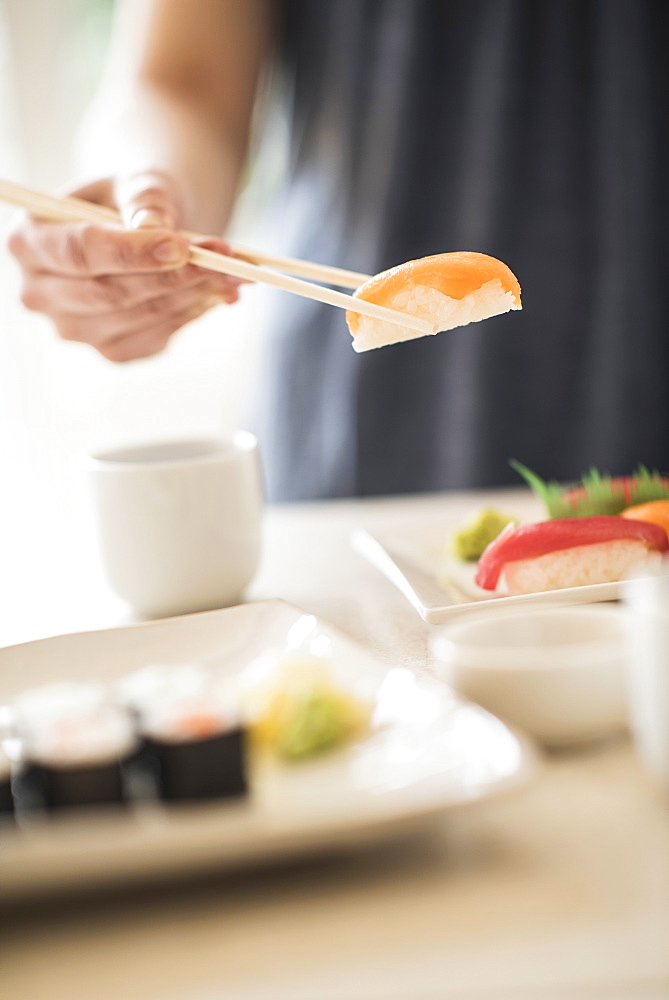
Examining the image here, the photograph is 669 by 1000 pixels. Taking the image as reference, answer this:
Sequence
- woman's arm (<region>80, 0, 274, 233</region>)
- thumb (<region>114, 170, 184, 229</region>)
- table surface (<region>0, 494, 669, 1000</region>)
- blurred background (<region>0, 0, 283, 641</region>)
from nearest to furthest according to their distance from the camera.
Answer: table surface (<region>0, 494, 669, 1000</region>) < thumb (<region>114, 170, 184, 229</region>) < woman's arm (<region>80, 0, 274, 233</region>) < blurred background (<region>0, 0, 283, 641</region>)

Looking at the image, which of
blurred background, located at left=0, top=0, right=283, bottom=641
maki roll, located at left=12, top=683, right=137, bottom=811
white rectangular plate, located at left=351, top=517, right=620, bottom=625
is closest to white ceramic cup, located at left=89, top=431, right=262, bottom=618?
white rectangular plate, located at left=351, top=517, right=620, bottom=625

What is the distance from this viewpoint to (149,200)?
0.96m

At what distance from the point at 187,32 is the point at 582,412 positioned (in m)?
0.81

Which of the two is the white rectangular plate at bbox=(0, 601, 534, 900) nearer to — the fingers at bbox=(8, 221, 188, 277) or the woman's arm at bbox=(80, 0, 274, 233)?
the fingers at bbox=(8, 221, 188, 277)

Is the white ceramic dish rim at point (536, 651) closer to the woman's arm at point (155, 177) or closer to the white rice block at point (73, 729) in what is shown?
the white rice block at point (73, 729)

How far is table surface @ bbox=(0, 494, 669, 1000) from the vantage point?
1.23 feet

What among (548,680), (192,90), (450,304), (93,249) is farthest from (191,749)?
(192,90)

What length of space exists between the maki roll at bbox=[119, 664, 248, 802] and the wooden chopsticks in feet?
1.02

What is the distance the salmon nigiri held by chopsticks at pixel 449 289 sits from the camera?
0.69 meters

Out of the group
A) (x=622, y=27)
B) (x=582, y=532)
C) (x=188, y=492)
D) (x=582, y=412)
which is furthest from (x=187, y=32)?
(x=582, y=532)

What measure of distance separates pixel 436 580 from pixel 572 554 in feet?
0.46

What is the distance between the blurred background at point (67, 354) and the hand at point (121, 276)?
1.46m

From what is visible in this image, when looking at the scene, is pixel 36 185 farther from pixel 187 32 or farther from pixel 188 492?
pixel 188 492

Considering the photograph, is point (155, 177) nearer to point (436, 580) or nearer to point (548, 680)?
point (436, 580)
